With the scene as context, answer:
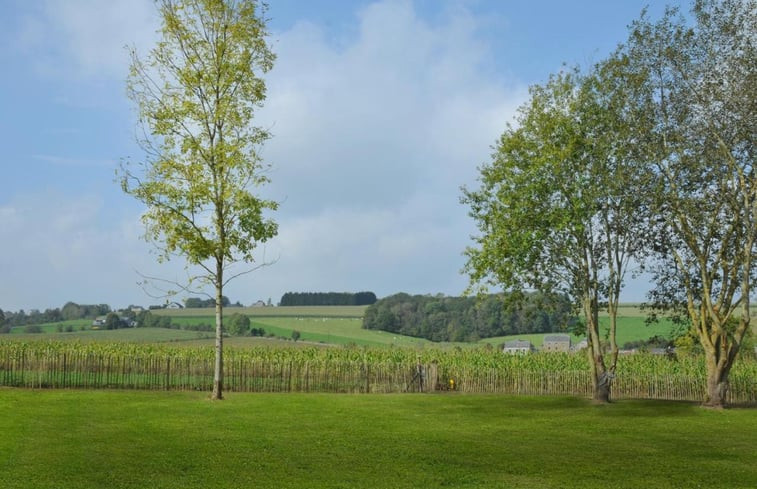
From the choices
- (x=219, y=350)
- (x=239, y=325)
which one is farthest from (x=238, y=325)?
(x=219, y=350)

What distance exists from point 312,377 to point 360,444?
2264 cm

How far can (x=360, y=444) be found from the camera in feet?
67.7

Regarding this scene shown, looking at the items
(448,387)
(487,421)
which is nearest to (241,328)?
(448,387)

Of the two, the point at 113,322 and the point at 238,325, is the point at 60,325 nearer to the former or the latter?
the point at 113,322

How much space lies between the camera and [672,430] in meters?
25.6

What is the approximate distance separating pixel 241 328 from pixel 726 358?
78.4 m

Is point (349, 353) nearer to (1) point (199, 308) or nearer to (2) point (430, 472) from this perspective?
(2) point (430, 472)

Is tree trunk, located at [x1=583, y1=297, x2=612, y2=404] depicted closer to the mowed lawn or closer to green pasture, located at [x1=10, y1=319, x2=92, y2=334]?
the mowed lawn

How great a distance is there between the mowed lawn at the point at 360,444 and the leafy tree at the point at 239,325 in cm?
6814

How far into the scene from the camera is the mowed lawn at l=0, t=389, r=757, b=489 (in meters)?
16.0

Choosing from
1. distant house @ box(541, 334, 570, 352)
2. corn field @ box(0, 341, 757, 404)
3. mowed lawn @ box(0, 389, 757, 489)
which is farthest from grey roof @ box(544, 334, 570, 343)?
mowed lawn @ box(0, 389, 757, 489)

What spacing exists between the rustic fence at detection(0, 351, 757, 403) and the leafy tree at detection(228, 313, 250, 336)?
57366 mm

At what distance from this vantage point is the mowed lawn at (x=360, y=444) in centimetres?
1599

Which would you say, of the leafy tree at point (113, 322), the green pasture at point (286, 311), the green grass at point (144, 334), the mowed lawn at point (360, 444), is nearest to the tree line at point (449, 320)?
the green pasture at point (286, 311)
